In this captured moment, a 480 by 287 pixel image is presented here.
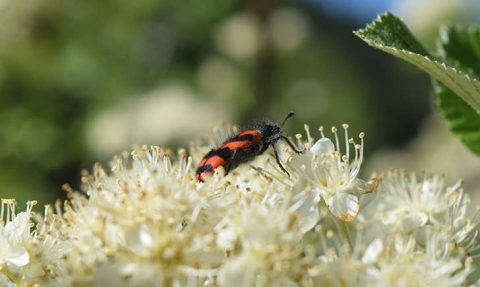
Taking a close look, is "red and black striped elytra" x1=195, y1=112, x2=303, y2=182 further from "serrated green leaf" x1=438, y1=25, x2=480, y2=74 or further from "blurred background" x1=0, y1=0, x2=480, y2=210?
"blurred background" x1=0, y1=0, x2=480, y2=210

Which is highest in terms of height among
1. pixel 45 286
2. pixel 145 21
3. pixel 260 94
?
pixel 145 21

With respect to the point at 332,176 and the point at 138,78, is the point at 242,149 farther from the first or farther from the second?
the point at 138,78

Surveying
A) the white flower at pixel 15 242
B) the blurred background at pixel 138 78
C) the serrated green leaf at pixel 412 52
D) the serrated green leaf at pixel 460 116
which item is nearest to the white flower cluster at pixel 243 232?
the white flower at pixel 15 242

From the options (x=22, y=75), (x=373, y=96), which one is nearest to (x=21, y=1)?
(x=22, y=75)

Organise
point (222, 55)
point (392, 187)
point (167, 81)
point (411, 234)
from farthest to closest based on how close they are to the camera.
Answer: point (222, 55)
point (167, 81)
point (392, 187)
point (411, 234)

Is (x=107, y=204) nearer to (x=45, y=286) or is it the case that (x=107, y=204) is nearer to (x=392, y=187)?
(x=45, y=286)

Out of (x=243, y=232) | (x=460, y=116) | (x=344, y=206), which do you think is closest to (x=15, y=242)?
(x=243, y=232)

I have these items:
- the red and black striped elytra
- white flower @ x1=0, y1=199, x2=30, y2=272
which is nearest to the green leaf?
the red and black striped elytra
